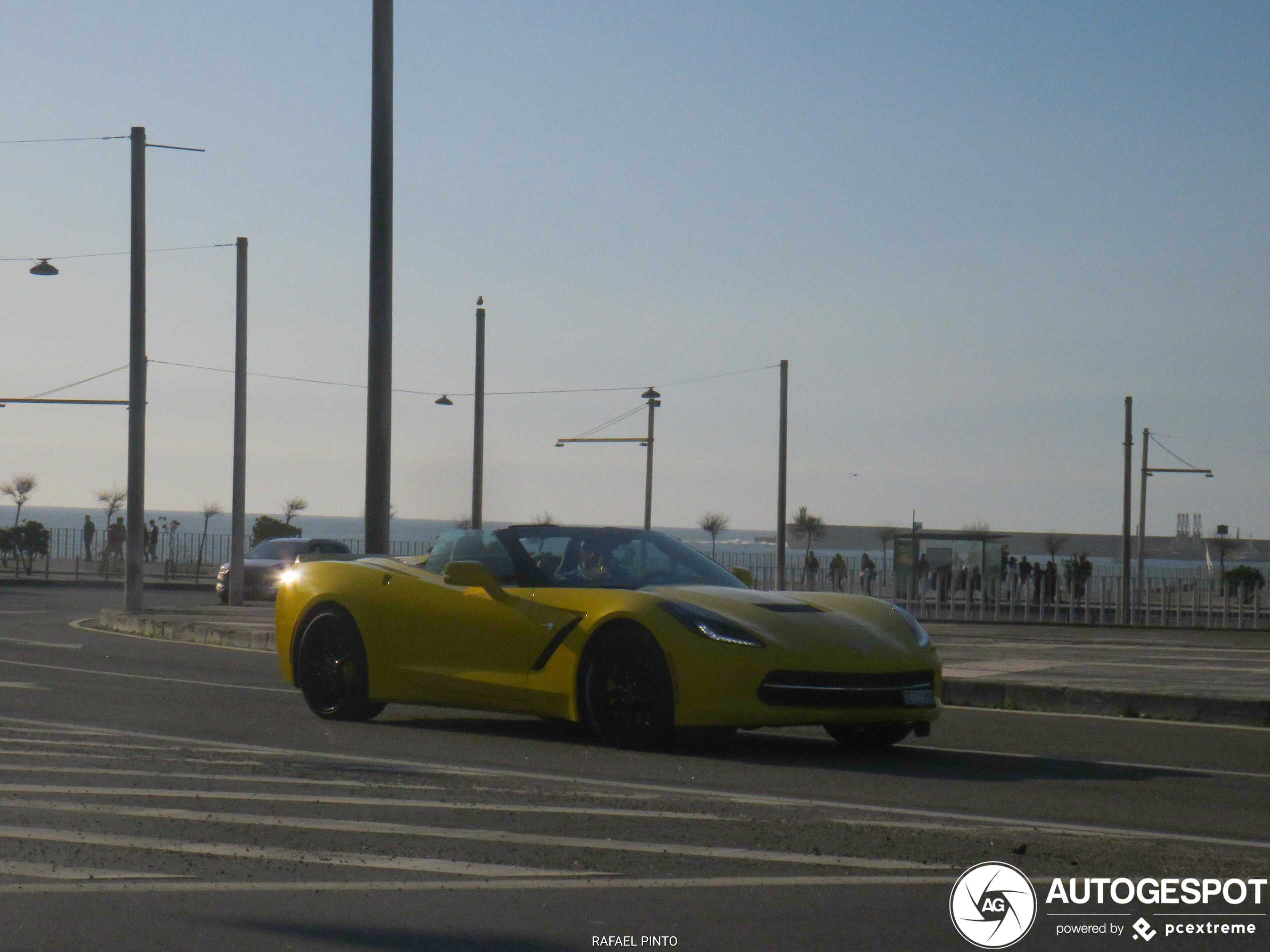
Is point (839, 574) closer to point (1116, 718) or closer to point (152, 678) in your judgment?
point (152, 678)

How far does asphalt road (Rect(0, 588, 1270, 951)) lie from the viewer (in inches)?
183

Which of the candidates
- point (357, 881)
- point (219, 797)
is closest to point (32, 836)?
point (219, 797)

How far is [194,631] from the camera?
1891 cm

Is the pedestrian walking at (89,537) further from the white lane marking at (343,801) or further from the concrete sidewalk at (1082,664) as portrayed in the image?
the white lane marking at (343,801)

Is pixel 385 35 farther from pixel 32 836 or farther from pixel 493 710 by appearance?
pixel 32 836

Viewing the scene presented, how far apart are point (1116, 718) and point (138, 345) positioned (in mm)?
17411

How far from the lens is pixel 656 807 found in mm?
6625

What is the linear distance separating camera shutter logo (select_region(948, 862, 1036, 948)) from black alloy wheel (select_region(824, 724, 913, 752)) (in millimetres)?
3545

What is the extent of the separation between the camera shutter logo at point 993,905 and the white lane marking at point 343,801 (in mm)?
1381

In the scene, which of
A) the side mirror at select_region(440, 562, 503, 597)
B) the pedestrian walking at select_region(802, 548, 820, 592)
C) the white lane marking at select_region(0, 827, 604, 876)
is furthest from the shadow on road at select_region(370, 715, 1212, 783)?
the pedestrian walking at select_region(802, 548, 820, 592)

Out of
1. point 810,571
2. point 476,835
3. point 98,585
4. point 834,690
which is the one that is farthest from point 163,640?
point 98,585

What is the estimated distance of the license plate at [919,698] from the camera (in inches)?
338

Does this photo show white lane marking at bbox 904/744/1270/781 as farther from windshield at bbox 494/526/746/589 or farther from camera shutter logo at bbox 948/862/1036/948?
camera shutter logo at bbox 948/862/1036/948

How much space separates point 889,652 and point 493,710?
2.50m
